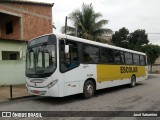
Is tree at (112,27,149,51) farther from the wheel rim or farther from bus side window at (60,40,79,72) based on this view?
bus side window at (60,40,79,72)

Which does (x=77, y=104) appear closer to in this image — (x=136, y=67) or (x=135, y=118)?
(x=135, y=118)

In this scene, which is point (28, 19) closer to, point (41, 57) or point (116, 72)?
point (116, 72)

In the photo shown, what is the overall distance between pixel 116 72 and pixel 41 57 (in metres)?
5.70

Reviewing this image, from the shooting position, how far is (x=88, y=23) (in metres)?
27.6

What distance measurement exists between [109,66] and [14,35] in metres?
12.0

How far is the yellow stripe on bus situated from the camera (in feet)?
43.4

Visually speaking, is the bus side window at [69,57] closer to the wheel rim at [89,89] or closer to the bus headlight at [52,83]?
the bus headlight at [52,83]

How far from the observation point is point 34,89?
10.9 metres

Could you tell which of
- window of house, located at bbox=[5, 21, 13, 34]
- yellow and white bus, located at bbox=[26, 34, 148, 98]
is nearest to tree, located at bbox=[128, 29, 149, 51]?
window of house, located at bbox=[5, 21, 13, 34]

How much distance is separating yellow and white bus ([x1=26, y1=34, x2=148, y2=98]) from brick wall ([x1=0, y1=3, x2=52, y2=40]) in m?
10.7

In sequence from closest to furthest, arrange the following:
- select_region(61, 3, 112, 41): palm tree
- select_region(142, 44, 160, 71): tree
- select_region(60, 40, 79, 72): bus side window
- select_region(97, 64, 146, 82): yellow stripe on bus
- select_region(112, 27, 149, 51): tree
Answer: select_region(60, 40, 79, 72): bus side window < select_region(97, 64, 146, 82): yellow stripe on bus < select_region(61, 3, 112, 41): palm tree < select_region(142, 44, 160, 71): tree < select_region(112, 27, 149, 51): tree

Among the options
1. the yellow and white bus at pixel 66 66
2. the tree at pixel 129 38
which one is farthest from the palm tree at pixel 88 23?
the tree at pixel 129 38

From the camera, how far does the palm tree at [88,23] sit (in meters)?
27.5

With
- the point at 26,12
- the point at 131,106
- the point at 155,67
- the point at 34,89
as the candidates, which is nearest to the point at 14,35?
the point at 26,12
